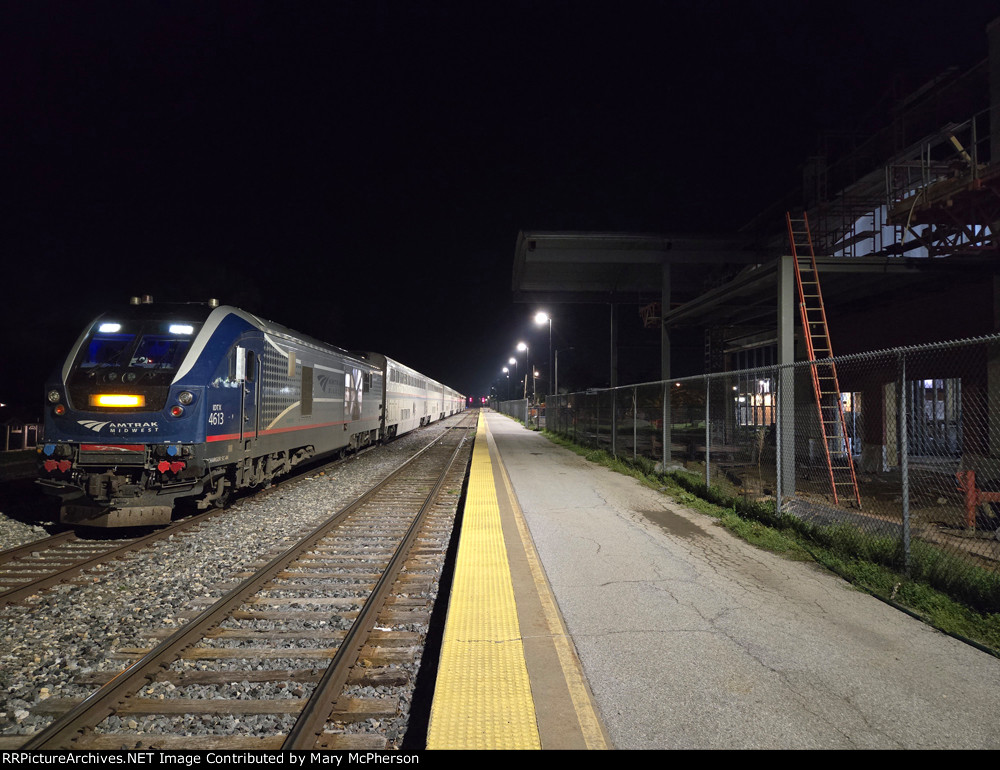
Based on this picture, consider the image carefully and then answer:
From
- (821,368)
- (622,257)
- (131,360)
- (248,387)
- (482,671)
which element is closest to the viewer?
(482,671)

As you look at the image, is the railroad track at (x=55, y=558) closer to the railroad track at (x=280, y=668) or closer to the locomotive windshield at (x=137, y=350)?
the railroad track at (x=280, y=668)

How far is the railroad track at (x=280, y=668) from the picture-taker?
10.1ft

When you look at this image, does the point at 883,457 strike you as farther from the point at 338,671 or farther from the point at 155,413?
the point at 155,413

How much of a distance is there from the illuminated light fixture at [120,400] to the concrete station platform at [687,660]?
5041mm

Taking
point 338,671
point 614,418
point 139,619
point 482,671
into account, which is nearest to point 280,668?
point 338,671

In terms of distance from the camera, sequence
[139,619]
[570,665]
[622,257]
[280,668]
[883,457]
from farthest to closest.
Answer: [622,257], [883,457], [139,619], [280,668], [570,665]

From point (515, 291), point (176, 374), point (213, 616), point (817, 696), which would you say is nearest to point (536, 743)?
point (817, 696)

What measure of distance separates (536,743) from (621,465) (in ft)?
38.8

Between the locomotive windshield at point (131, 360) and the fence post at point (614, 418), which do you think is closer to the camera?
the locomotive windshield at point (131, 360)

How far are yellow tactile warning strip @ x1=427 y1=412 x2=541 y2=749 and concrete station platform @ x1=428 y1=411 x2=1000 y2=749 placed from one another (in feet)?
0.04

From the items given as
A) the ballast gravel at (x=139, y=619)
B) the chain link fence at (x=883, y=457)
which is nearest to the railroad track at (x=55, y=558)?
the ballast gravel at (x=139, y=619)

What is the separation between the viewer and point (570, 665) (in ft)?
11.3

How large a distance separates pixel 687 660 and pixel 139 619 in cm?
460

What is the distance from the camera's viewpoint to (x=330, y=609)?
4.93 meters
